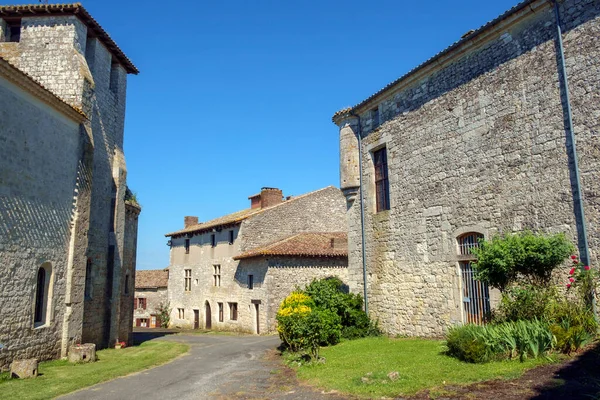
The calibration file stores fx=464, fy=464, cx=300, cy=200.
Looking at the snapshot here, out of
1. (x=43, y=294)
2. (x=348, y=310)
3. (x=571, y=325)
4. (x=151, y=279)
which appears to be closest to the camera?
(x=571, y=325)

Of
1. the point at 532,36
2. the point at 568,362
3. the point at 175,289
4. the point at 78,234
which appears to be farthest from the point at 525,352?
the point at 175,289

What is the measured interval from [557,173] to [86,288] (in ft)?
49.8

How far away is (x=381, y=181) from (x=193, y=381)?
8.66m

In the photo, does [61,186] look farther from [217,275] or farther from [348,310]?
[217,275]

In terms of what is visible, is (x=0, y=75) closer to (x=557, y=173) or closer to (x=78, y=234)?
(x=78, y=234)

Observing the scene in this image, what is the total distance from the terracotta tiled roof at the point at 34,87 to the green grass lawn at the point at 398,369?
1027cm

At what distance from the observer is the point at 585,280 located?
8.94 m

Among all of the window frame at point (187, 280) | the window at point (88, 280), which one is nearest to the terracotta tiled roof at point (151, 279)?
the window frame at point (187, 280)

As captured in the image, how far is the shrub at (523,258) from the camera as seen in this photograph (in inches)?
362

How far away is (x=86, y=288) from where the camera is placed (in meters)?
16.6

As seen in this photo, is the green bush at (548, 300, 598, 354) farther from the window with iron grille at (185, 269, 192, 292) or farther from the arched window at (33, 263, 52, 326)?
the window with iron grille at (185, 269, 192, 292)

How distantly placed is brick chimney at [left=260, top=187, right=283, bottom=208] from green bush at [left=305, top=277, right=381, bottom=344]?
641 inches

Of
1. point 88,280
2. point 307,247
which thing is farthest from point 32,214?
point 307,247

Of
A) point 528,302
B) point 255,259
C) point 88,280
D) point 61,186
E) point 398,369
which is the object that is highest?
point 61,186
